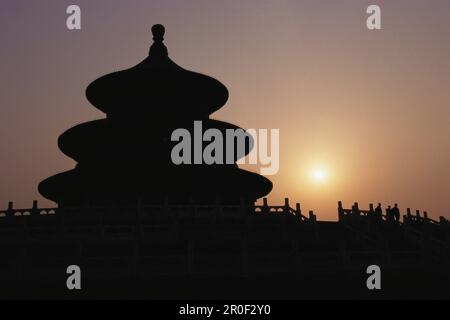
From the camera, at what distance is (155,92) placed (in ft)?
94.7

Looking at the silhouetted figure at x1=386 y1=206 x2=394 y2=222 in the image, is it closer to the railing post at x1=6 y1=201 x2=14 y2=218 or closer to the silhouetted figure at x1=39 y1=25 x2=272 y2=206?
the silhouetted figure at x1=39 y1=25 x2=272 y2=206

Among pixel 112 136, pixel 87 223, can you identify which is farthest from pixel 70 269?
pixel 112 136

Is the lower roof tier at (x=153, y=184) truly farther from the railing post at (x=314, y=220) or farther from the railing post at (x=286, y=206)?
the railing post at (x=314, y=220)

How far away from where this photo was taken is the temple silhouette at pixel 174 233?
1482cm

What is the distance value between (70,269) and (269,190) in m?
15.3

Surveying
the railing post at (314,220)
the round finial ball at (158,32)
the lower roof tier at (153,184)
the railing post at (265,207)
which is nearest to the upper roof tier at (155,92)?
the round finial ball at (158,32)

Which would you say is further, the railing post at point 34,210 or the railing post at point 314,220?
the railing post at point 34,210

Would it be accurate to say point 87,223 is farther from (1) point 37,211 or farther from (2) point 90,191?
(2) point 90,191

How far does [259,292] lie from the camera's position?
1489 centimetres

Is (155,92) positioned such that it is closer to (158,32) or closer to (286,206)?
(158,32)

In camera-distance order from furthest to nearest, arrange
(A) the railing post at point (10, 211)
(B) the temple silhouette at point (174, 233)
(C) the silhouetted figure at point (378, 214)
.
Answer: (C) the silhouetted figure at point (378, 214) < (A) the railing post at point (10, 211) < (B) the temple silhouette at point (174, 233)

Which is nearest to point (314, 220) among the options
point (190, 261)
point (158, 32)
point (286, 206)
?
point (286, 206)

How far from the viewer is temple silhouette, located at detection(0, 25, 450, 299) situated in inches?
583

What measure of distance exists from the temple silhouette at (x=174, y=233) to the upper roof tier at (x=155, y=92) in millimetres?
56
